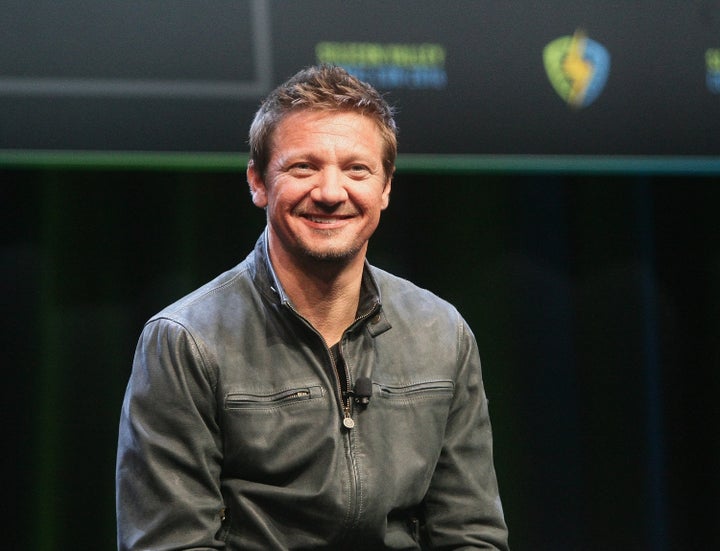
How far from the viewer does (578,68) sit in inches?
116

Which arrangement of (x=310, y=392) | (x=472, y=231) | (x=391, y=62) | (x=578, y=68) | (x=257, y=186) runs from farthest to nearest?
1. (x=472, y=231)
2. (x=578, y=68)
3. (x=391, y=62)
4. (x=257, y=186)
5. (x=310, y=392)

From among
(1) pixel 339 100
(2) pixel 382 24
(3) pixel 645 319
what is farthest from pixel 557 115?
(1) pixel 339 100

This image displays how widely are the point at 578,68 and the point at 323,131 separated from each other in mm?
1395

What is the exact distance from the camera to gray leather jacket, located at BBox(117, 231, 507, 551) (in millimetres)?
1675

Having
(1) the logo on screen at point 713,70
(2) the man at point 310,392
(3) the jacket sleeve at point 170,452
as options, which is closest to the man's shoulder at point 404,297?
(2) the man at point 310,392

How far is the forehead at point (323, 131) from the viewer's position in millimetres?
1781

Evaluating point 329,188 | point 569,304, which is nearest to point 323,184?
point 329,188

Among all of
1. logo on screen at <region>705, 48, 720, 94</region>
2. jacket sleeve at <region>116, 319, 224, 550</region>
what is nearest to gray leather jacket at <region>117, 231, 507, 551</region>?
jacket sleeve at <region>116, 319, 224, 550</region>

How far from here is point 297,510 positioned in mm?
1724

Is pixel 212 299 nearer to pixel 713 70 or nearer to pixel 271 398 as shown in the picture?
pixel 271 398

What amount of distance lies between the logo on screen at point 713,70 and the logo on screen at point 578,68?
0.99ft

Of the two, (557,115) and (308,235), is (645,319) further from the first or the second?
(308,235)

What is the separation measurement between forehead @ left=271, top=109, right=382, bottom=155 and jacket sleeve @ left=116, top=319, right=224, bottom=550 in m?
0.38

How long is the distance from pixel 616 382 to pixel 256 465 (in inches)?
79.6
